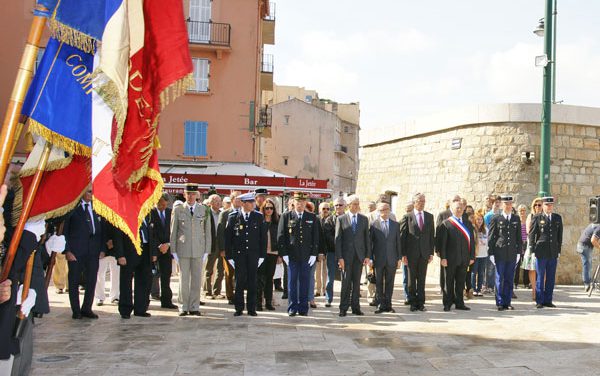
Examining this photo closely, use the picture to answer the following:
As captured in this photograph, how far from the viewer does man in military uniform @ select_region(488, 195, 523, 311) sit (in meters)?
10.8

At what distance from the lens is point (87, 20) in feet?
16.3

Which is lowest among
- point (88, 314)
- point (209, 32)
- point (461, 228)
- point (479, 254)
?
point (88, 314)

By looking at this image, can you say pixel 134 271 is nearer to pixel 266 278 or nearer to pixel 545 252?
pixel 266 278

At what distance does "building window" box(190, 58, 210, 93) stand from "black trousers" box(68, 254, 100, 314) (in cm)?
1911

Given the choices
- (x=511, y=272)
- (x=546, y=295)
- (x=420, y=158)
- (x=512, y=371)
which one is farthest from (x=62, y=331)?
(x=420, y=158)

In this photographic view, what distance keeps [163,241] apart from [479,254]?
631 cm

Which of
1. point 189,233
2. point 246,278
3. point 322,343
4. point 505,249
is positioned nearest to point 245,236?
point 246,278

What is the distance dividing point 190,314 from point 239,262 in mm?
1112

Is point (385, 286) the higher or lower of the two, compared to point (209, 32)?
lower

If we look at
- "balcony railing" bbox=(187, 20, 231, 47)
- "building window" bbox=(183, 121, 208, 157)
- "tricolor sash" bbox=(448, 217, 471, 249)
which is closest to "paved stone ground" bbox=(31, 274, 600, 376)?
"tricolor sash" bbox=(448, 217, 471, 249)

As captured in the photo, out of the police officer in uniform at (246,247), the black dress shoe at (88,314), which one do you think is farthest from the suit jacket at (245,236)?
the black dress shoe at (88,314)

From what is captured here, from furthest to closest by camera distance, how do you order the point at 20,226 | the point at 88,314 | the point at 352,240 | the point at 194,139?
the point at 194,139 → the point at 352,240 → the point at 88,314 → the point at 20,226

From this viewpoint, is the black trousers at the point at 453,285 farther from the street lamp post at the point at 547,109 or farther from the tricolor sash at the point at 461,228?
the street lamp post at the point at 547,109

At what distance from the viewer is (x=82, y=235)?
31.2 feet
